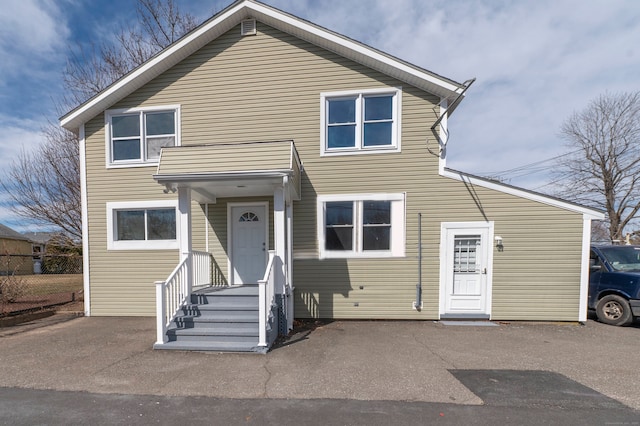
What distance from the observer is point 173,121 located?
24.6 ft

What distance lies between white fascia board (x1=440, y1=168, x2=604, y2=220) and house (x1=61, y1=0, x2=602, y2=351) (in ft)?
0.11

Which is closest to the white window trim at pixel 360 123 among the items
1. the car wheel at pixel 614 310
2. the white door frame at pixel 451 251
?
the white door frame at pixel 451 251

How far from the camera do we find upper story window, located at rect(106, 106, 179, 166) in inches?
293

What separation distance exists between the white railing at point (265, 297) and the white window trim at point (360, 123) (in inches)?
125

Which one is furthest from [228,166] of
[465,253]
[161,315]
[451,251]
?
[465,253]

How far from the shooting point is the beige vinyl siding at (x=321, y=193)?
6.62 meters

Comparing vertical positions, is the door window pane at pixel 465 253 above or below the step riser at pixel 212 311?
above

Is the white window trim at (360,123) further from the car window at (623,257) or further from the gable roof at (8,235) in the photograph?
the gable roof at (8,235)

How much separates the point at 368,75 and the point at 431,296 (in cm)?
575

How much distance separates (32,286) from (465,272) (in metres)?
13.8

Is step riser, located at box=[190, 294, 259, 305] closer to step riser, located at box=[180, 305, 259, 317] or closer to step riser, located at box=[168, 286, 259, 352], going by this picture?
step riser, located at box=[168, 286, 259, 352]

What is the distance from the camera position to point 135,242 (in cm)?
744

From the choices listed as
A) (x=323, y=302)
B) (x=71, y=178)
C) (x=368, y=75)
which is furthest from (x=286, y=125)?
(x=71, y=178)

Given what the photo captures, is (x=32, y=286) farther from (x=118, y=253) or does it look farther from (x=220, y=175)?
(x=220, y=175)
